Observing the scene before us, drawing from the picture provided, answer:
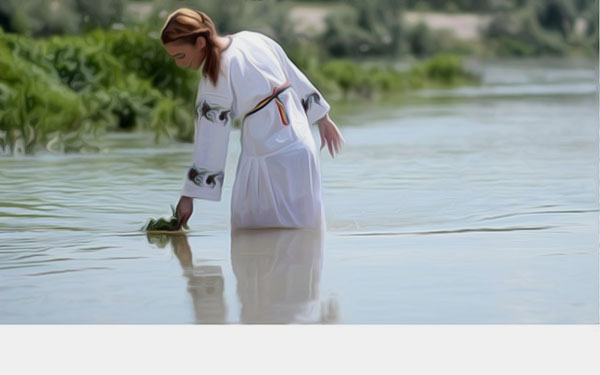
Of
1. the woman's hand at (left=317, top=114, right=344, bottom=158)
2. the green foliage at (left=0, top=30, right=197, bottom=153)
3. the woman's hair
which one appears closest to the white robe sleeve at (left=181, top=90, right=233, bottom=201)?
the woman's hair

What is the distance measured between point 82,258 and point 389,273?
5.71 feet

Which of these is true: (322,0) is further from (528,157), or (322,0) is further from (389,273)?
(389,273)

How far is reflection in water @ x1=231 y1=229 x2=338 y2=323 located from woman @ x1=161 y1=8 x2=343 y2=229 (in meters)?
0.16

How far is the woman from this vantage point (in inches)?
267

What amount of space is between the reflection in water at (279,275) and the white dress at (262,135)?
0.54ft

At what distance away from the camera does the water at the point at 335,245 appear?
18.0 ft

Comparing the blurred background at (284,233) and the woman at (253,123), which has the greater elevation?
the woman at (253,123)

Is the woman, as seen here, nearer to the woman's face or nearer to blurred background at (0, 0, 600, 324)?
the woman's face

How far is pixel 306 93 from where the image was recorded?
23.6 ft

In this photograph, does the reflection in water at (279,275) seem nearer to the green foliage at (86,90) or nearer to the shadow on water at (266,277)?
the shadow on water at (266,277)

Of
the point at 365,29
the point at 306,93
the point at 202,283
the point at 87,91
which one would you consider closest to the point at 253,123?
the point at 306,93

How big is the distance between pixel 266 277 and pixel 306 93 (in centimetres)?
137

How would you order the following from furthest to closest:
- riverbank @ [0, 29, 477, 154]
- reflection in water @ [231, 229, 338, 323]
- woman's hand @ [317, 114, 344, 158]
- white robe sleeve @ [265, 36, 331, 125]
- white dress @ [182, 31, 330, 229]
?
riverbank @ [0, 29, 477, 154], woman's hand @ [317, 114, 344, 158], white robe sleeve @ [265, 36, 331, 125], white dress @ [182, 31, 330, 229], reflection in water @ [231, 229, 338, 323]

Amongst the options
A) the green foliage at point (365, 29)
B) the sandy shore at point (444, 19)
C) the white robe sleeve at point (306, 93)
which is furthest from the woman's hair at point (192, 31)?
the sandy shore at point (444, 19)
